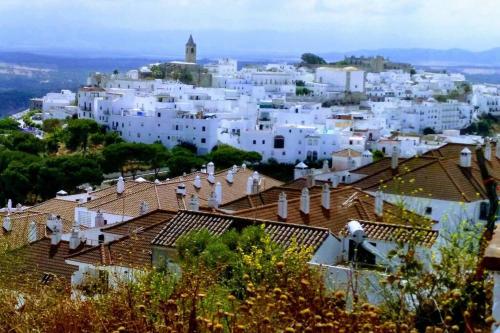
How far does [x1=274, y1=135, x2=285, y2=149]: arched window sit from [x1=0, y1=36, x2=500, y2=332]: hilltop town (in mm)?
130

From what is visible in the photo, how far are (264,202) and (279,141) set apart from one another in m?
42.7

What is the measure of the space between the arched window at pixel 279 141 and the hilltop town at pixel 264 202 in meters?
0.13

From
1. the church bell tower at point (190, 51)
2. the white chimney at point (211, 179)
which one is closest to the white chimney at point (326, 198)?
the white chimney at point (211, 179)

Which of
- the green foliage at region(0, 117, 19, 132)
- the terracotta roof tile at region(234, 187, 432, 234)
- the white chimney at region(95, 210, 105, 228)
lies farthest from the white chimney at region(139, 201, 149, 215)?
the green foliage at region(0, 117, 19, 132)

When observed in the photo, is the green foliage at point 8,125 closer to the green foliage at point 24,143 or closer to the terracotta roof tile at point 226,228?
the green foliage at point 24,143

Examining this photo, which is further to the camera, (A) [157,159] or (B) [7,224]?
(A) [157,159]

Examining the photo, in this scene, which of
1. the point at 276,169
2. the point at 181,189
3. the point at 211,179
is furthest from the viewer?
the point at 276,169

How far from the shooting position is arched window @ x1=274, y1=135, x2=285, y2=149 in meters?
62.9

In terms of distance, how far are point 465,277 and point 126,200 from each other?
63.2ft

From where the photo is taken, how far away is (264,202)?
20.5 metres

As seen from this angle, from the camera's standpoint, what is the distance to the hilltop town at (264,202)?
6129 mm

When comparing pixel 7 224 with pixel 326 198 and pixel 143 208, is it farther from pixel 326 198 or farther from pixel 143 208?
pixel 326 198

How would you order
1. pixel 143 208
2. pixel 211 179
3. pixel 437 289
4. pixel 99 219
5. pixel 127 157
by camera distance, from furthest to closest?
pixel 127 157 < pixel 211 179 < pixel 99 219 < pixel 143 208 < pixel 437 289

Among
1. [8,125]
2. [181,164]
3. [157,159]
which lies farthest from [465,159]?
[8,125]
